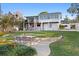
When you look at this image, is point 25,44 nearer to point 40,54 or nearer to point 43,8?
point 40,54

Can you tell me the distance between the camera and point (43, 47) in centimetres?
165

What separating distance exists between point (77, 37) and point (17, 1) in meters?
0.51

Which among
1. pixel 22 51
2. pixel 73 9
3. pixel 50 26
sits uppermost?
pixel 73 9

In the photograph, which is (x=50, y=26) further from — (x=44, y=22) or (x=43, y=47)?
(x=43, y=47)

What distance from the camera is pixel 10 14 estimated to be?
166 cm

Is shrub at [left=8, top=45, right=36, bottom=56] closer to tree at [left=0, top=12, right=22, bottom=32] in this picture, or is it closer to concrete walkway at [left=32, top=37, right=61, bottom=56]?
concrete walkway at [left=32, top=37, right=61, bottom=56]

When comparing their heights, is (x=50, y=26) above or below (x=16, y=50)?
above

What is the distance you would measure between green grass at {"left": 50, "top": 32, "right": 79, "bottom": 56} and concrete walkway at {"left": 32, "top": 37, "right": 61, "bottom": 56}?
3 cm

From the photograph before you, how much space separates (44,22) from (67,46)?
243 mm

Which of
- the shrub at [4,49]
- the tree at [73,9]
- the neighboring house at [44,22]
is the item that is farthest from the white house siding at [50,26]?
the shrub at [4,49]

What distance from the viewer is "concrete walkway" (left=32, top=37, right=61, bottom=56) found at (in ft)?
5.36

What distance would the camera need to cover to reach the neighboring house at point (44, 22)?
1654 mm

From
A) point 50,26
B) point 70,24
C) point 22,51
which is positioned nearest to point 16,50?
point 22,51

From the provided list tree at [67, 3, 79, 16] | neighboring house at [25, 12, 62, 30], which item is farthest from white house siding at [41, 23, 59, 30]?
tree at [67, 3, 79, 16]
